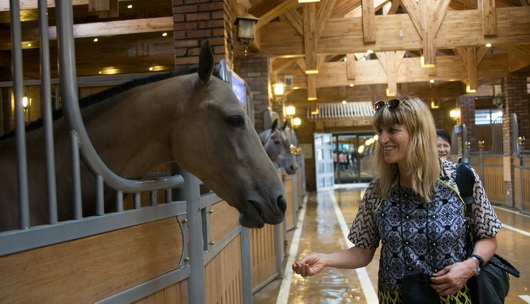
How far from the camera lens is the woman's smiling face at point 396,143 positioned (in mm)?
2078

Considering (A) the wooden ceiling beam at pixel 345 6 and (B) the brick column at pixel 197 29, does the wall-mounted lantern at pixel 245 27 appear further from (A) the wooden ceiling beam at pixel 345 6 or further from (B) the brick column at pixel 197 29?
(A) the wooden ceiling beam at pixel 345 6

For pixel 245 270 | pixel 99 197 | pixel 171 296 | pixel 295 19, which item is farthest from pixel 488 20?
pixel 99 197

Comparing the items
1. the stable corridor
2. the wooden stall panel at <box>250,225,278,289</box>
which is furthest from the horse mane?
the stable corridor

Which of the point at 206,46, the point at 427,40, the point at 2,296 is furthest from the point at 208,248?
the point at 427,40

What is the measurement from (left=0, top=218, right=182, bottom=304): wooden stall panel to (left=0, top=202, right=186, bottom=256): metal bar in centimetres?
2

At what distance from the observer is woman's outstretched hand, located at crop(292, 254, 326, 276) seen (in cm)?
208

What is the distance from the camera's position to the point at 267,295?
580 cm

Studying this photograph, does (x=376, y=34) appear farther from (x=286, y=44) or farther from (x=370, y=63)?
(x=370, y=63)

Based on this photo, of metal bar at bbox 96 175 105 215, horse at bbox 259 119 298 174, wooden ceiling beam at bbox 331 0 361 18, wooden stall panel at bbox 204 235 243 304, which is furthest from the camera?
wooden ceiling beam at bbox 331 0 361 18

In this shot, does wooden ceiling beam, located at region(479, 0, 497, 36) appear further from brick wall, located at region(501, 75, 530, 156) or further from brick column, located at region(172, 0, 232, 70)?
brick column, located at region(172, 0, 232, 70)

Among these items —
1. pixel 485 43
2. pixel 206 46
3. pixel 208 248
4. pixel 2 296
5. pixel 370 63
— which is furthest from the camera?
pixel 370 63

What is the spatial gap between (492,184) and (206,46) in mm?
14548

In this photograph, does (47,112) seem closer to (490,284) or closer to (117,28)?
(490,284)

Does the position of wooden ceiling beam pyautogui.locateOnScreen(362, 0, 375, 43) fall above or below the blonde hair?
above
